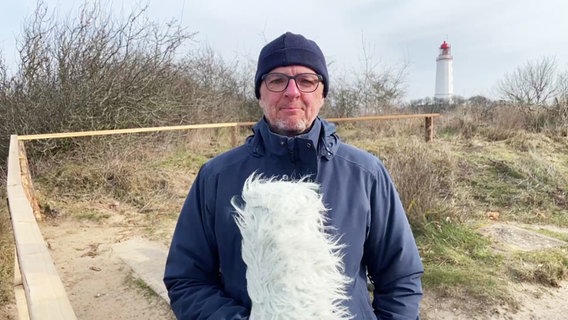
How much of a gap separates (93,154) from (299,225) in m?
8.58

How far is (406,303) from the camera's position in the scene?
1442mm

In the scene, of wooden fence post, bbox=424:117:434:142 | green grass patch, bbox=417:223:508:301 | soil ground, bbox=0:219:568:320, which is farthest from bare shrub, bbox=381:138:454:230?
wooden fence post, bbox=424:117:434:142

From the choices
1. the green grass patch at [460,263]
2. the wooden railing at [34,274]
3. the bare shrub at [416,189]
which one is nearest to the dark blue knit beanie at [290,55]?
the wooden railing at [34,274]

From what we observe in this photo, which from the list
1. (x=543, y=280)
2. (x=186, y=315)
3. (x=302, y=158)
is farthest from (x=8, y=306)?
(x=543, y=280)

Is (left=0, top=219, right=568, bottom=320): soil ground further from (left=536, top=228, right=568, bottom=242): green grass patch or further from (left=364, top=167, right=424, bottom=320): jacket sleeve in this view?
(left=364, top=167, right=424, bottom=320): jacket sleeve

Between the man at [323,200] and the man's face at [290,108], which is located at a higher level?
the man's face at [290,108]

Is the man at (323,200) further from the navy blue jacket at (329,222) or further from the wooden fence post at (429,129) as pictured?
the wooden fence post at (429,129)

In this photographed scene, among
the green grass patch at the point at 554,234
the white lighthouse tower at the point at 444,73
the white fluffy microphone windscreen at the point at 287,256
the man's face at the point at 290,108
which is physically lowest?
the green grass patch at the point at 554,234

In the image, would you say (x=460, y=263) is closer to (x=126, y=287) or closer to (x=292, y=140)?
(x=126, y=287)

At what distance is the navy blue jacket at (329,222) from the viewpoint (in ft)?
4.54

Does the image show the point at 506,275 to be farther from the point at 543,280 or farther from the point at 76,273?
the point at 76,273

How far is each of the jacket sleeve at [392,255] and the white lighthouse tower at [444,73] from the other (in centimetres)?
3374

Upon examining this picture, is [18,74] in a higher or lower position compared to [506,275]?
higher

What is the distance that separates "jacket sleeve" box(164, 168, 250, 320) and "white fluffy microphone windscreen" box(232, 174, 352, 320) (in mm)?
399
